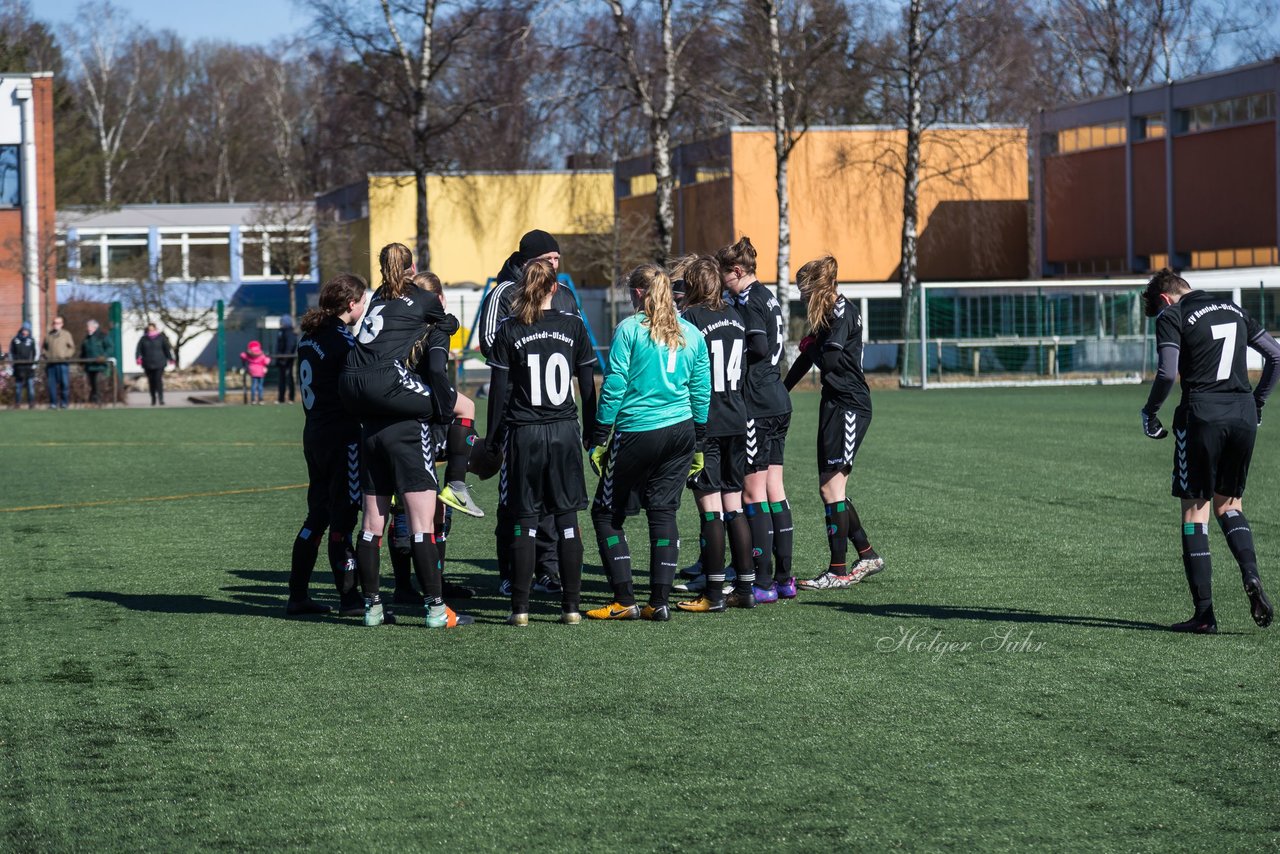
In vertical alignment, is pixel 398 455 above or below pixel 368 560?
above

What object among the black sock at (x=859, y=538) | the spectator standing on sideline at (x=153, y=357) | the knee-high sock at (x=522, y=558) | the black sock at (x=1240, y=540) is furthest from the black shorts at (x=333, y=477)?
the spectator standing on sideline at (x=153, y=357)

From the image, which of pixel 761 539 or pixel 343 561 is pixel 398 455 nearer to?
pixel 343 561

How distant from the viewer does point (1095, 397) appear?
29.0 meters

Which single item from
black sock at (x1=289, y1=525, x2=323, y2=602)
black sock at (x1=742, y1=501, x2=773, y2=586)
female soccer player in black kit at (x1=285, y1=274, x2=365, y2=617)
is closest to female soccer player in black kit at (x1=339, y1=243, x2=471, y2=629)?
female soccer player in black kit at (x1=285, y1=274, x2=365, y2=617)

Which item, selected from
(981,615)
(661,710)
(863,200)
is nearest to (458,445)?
(981,615)

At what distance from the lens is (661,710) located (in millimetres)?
6109

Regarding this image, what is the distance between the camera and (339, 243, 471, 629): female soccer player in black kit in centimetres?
756

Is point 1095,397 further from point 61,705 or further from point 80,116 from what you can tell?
point 80,116

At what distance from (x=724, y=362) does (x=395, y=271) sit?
5.76ft

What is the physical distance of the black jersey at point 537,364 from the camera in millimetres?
7531

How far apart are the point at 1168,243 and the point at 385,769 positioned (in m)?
40.0

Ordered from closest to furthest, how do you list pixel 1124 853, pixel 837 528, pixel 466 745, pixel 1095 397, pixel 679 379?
pixel 1124 853, pixel 466 745, pixel 679 379, pixel 837 528, pixel 1095 397

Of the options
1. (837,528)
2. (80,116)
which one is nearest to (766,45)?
(837,528)

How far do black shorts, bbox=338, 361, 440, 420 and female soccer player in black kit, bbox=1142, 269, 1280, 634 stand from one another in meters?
3.47
